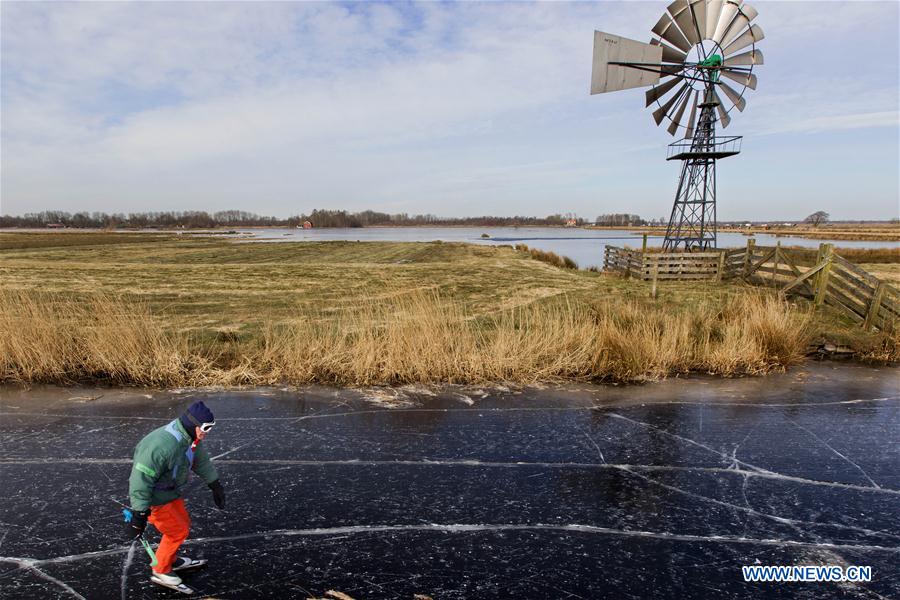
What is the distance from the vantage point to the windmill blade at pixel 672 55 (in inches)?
784

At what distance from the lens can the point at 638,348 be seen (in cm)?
883

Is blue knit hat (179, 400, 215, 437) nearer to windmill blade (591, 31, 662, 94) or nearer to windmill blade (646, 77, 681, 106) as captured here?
windmill blade (591, 31, 662, 94)

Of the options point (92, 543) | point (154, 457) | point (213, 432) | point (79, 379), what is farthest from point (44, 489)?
point (79, 379)

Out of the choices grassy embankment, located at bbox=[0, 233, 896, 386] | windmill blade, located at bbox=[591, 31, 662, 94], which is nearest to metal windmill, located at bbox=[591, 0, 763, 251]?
windmill blade, located at bbox=[591, 31, 662, 94]

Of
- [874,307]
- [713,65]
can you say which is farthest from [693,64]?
[874,307]

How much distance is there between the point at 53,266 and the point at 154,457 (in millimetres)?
30218

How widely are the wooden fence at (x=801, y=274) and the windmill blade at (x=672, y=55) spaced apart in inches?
315

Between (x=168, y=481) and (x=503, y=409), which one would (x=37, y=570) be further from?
(x=503, y=409)

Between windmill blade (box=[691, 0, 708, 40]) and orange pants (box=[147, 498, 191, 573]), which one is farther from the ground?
windmill blade (box=[691, 0, 708, 40])

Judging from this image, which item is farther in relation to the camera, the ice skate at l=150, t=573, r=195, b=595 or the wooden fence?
the wooden fence

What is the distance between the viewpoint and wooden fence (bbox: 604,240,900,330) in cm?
1087

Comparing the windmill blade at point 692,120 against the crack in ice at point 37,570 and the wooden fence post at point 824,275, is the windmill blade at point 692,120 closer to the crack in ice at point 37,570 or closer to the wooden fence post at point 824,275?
the wooden fence post at point 824,275

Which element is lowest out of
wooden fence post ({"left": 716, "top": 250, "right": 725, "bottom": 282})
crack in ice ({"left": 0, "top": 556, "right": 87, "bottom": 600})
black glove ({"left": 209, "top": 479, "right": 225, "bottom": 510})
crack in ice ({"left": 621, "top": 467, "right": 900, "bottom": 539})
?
crack in ice ({"left": 0, "top": 556, "right": 87, "bottom": 600})

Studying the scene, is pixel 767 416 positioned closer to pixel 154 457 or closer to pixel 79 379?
pixel 154 457
